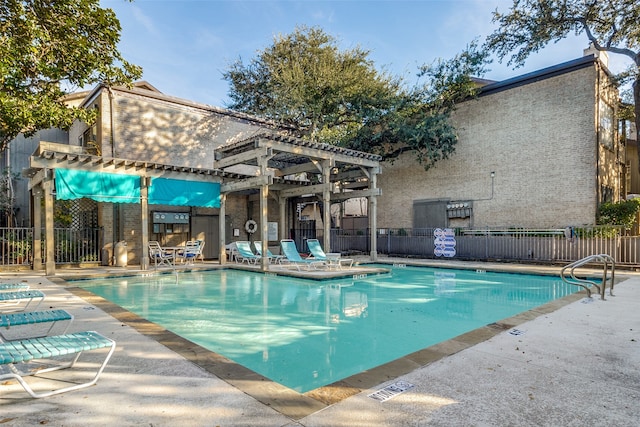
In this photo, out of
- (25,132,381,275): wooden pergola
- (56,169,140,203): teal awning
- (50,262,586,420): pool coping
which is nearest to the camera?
(50,262,586,420): pool coping

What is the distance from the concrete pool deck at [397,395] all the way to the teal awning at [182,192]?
8916 mm

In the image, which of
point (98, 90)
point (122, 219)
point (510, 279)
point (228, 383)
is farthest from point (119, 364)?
point (98, 90)

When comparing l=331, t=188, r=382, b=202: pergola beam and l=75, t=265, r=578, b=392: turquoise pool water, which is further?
l=331, t=188, r=382, b=202: pergola beam

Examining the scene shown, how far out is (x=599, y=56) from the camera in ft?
46.1

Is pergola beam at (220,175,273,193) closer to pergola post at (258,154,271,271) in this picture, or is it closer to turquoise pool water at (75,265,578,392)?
pergola post at (258,154,271,271)

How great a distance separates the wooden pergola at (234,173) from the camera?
34.7ft

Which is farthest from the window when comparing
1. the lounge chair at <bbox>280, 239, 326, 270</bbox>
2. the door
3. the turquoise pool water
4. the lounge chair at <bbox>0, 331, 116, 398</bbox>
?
the lounge chair at <bbox>0, 331, 116, 398</bbox>

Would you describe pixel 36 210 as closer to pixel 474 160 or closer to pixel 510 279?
pixel 510 279

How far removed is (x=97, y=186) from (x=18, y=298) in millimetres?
7546

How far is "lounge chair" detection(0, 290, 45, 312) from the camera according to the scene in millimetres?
4555

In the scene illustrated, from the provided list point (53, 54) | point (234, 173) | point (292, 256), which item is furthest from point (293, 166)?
point (53, 54)

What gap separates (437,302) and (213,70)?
20.8 metres

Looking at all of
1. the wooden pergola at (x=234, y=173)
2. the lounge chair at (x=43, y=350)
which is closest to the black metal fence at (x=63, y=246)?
the wooden pergola at (x=234, y=173)

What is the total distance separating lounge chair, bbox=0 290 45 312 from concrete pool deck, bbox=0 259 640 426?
51.8 inches
